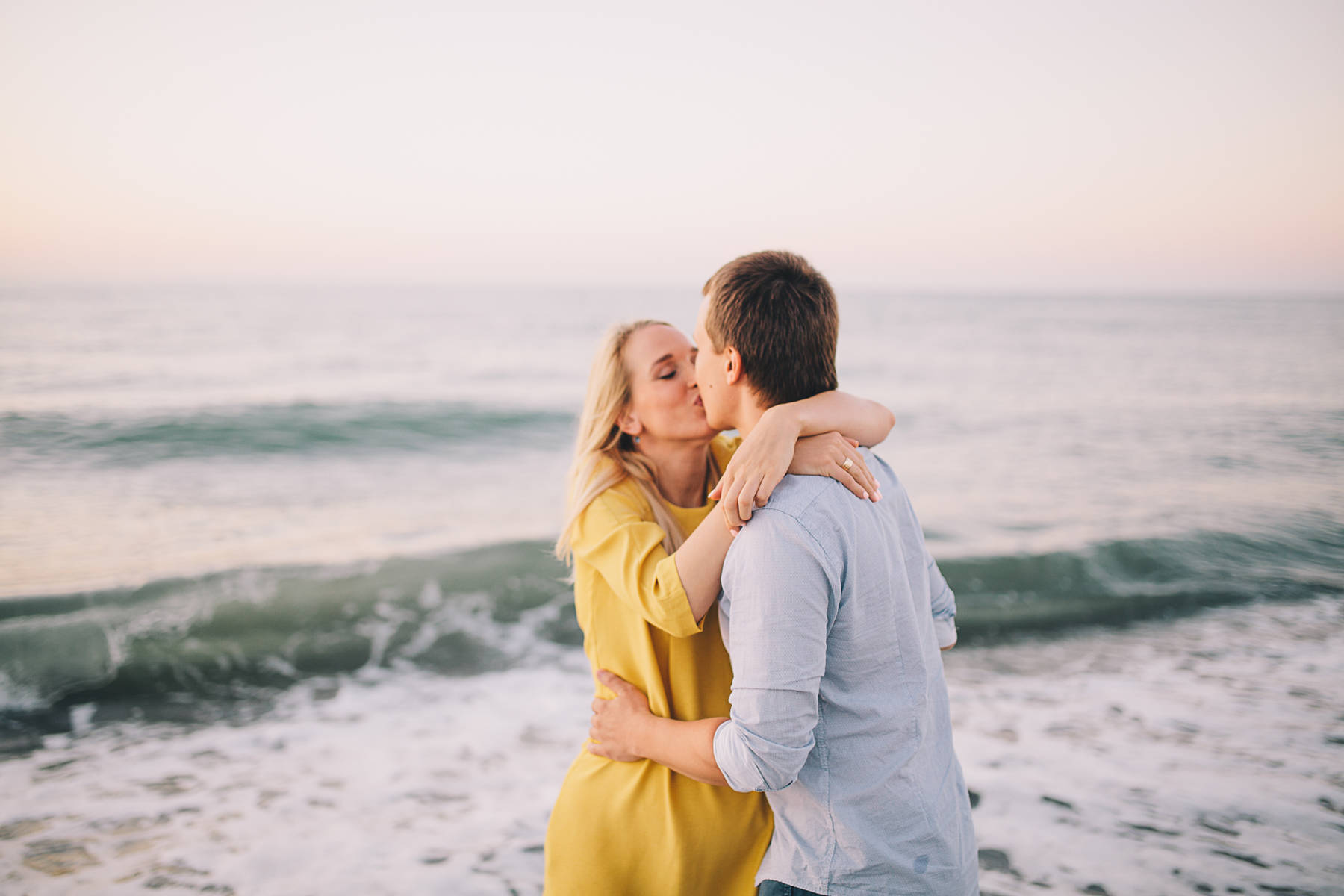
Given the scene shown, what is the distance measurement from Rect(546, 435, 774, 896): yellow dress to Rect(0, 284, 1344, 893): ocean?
177 cm

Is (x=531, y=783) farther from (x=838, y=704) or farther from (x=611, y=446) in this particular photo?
(x=838, y=704)

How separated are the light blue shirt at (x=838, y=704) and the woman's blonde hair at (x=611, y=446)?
625 millimetres

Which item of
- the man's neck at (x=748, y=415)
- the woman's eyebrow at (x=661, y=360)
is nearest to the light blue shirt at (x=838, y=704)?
the man's neck at (x=748, y=415)

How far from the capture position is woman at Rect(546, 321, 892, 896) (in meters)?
1.68

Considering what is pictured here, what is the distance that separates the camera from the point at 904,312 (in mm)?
41250

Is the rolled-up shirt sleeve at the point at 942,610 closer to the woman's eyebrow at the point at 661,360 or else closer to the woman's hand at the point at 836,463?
the woman's hand at the point at 836,463

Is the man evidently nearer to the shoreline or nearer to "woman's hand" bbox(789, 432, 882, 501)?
"woman's hand" bbox(789, 432, 882, 501)

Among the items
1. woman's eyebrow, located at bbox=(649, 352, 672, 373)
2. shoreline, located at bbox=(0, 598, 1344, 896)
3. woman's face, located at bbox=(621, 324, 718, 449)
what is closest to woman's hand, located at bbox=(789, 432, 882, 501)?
woman's face, located at bbox=(621, 324, 718, 449)

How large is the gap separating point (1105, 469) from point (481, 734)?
1016 centimetres

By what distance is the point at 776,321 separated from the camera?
1.68 metres

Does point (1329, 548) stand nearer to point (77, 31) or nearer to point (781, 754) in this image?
point (781, 754)

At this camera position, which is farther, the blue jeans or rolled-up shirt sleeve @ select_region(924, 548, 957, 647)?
rolled-up shirt sleeve @ select_region(924, 548, 957, 647)

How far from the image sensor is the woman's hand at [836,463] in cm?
160

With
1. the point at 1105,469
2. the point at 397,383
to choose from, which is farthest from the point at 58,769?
the point at 397,383
